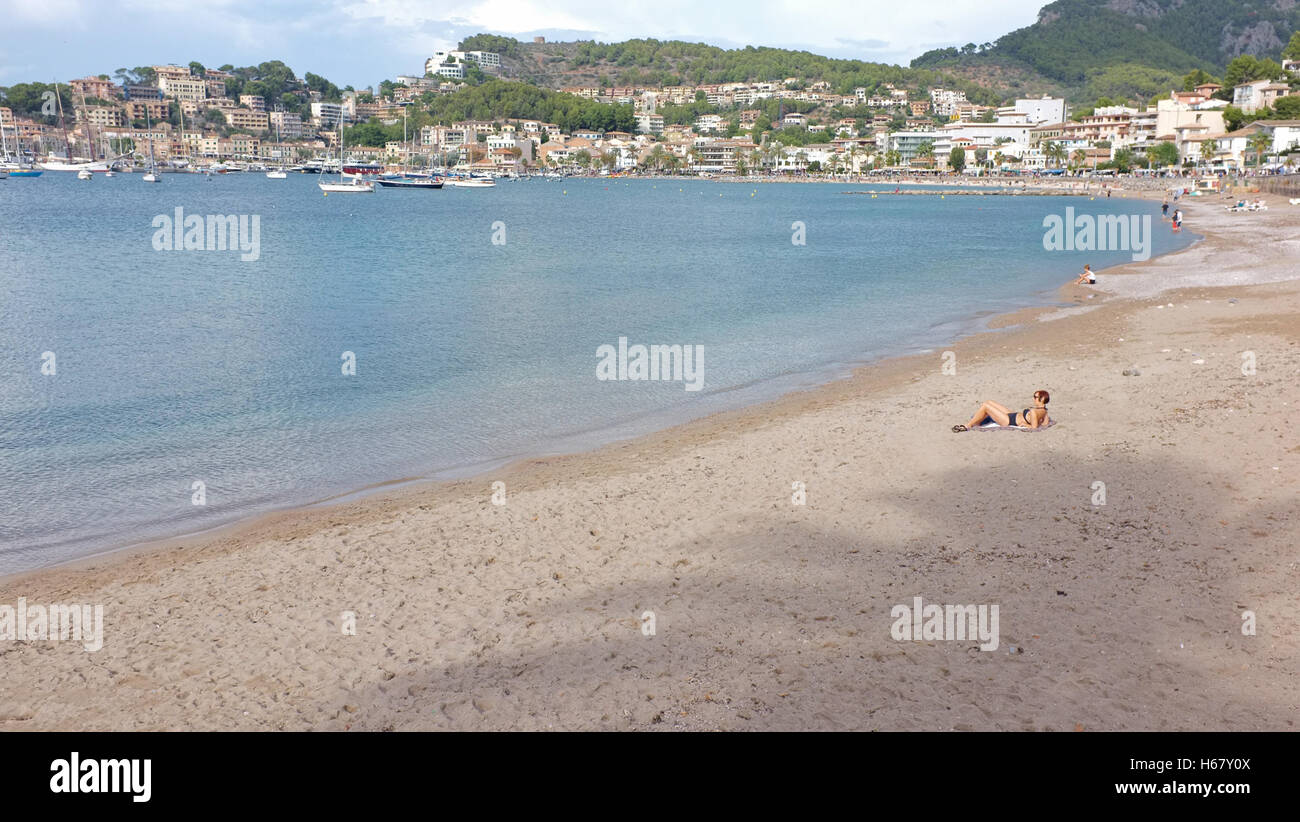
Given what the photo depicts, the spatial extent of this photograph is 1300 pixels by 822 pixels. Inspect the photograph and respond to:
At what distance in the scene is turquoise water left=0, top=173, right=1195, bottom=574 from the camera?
12.8 metres

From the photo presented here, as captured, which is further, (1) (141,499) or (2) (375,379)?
(2) (375,379)

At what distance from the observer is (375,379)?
1895 centimetres

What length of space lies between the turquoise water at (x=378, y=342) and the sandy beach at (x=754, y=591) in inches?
76.4

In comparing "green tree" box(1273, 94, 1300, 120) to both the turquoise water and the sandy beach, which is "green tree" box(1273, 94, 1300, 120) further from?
the sandy beach

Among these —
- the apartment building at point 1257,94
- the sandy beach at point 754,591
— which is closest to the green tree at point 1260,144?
the apartment building at point 1257,94

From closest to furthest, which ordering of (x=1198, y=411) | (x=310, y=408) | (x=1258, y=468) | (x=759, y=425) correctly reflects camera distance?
(x=1258, y=468), (x=1198, y=411), (x=759, y=425), (x=310, y=408)

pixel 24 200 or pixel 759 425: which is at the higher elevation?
pixel 24 200

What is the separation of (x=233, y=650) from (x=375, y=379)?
12202mm

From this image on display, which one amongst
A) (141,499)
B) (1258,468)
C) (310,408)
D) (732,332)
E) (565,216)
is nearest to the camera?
(1258,468)

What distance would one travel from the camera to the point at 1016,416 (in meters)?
12.3

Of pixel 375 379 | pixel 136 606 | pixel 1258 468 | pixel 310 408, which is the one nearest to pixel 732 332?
pixel 375 379

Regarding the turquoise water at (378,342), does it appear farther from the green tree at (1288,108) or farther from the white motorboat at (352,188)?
the green tree at (1288,108)

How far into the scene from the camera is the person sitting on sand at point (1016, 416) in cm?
1215
